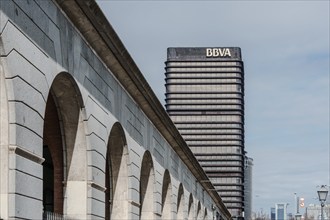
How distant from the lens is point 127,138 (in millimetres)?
28328

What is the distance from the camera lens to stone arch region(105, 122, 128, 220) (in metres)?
28.3

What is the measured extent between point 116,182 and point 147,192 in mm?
6481

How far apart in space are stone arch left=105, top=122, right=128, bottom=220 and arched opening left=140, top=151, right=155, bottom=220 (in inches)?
224

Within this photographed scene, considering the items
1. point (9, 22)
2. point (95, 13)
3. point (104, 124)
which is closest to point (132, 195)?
point (104, 124)

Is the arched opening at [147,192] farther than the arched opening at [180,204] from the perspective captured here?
No

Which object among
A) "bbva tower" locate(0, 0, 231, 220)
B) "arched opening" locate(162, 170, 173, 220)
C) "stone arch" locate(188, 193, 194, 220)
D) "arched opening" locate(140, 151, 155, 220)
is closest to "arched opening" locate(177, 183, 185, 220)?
"stone arch" locate(188, 193, 194, 220)

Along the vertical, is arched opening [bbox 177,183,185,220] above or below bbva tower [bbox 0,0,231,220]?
below

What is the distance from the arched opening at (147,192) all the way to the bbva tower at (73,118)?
0.05 m

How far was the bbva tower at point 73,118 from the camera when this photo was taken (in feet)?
50.7

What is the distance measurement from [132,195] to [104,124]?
583cm

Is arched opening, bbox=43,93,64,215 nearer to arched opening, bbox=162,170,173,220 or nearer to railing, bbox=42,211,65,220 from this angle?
railing, bbox=42,211,65,220

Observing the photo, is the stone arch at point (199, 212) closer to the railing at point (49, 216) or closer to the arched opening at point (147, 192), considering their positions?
the arched opening at point (147, 192)

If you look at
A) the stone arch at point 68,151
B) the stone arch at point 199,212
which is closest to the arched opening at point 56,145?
the stone arch at point 68,151

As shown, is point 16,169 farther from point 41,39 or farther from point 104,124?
point 104,124
